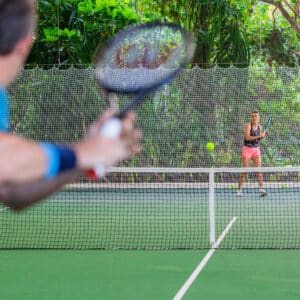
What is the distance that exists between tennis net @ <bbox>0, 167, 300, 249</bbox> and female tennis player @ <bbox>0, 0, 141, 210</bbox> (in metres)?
5.80

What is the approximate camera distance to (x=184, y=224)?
32.3ft

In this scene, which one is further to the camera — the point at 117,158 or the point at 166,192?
the point at 166,192

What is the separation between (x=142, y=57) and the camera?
2.17m

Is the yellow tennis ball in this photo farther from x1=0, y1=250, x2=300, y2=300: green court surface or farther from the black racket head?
the black racket head

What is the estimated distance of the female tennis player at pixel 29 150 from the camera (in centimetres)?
129

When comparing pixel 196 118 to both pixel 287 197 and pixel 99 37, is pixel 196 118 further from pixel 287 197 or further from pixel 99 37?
pixel 99 37

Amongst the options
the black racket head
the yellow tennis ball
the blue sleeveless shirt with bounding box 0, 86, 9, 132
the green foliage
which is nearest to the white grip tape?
the blue sleeveless shirt with bounding box 0, 86, 9, 132

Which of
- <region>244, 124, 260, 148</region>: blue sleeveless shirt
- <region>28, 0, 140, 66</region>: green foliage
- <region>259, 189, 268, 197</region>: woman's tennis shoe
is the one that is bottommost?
<region>259, 189, 268, 197</region>: woman's tennis shoe

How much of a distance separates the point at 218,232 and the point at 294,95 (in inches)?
161

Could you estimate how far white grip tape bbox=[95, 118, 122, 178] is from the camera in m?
1.38

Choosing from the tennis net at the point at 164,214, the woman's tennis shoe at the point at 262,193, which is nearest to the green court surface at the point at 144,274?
the tennis net at the point at 164,214

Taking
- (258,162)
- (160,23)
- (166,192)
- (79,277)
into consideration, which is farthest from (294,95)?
(160,23)

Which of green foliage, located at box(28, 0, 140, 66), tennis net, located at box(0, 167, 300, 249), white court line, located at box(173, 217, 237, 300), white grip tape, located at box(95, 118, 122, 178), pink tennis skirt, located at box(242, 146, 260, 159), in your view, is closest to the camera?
white grip tape, located at box(95, 118, 122, 178)

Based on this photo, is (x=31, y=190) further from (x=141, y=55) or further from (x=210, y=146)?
(x=210, y=146)
